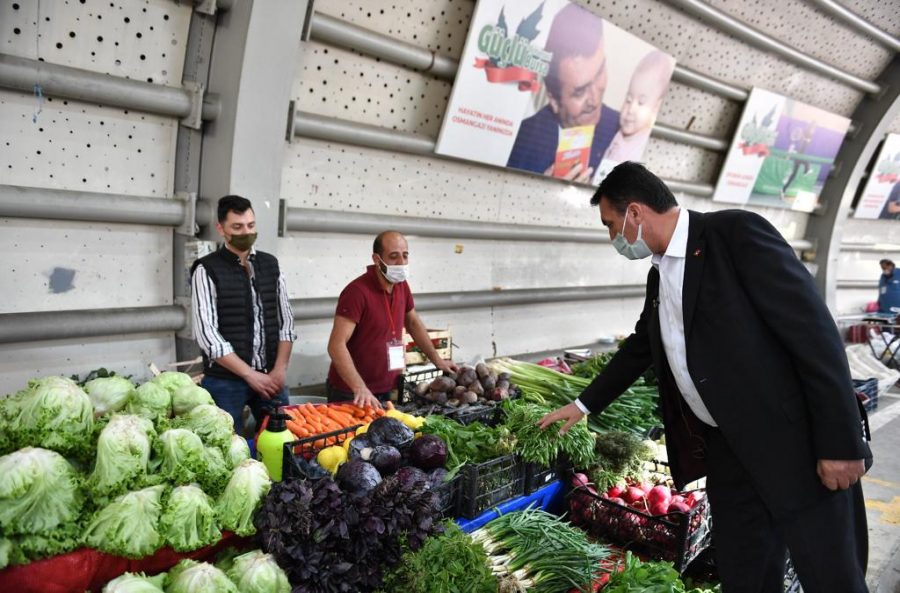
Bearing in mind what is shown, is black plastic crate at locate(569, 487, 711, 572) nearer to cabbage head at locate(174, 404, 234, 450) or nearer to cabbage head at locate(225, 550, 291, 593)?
cabbage head at locate(225, 550, 291, 593)

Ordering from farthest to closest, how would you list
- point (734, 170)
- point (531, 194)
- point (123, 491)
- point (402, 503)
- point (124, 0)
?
1. point (734, 170)
2. point (531, 194)
3. point (124, 0)
4. point (402, 503)
5. point (123, 491)

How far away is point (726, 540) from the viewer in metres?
2.15

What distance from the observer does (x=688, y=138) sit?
7500mm

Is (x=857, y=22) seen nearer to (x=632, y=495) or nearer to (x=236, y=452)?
(x=632, y=495)

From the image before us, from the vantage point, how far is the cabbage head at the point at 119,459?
150cm

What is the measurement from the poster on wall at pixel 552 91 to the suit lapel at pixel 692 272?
3.25 metres

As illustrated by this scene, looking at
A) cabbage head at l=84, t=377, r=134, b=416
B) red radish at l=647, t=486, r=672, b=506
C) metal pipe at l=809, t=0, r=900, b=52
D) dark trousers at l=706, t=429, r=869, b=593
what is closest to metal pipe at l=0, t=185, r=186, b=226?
cabbage head at l=84, t=377, r=134, b=416

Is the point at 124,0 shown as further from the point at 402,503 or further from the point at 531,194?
the point at 531,194

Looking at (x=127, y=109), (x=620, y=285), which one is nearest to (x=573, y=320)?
(x=620, y=285)

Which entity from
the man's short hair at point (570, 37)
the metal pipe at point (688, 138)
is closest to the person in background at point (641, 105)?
the metal pipe at point (688, 138)

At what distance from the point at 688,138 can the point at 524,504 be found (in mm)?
6435

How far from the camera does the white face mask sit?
3.49 metres

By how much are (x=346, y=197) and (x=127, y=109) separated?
1.66 metres

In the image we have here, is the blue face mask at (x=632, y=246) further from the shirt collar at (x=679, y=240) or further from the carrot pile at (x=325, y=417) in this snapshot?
the carrot pile at (x=325, y=417)
